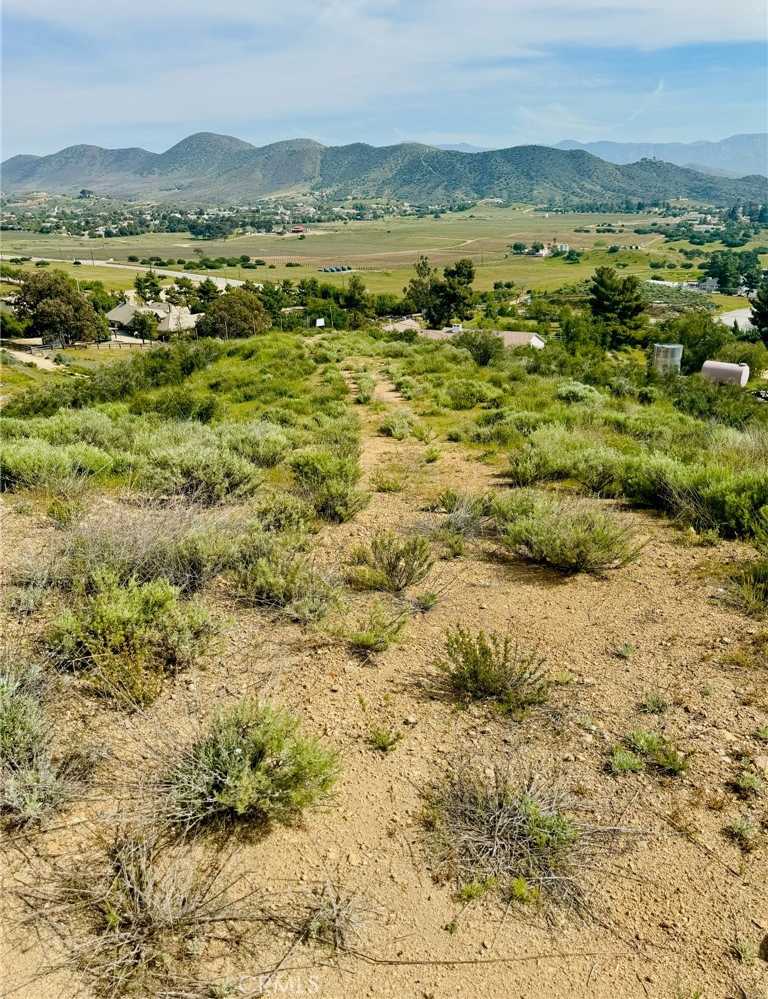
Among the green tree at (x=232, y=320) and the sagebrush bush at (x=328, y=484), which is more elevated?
the sagebrush bush at (x=328, y=484)

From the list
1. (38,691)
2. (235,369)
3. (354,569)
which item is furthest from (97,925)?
(235,369)

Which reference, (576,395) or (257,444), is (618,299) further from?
(257,444)

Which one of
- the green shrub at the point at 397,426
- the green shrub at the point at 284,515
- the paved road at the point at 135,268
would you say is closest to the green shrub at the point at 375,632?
the green shrub at the point at 284,515

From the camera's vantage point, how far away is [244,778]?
3305 millimetres

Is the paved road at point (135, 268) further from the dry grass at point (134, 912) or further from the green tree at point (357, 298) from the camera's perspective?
the dry grass at point (134, 912)

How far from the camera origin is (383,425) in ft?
41.6

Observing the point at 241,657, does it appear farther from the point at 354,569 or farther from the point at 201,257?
the point at 201,257

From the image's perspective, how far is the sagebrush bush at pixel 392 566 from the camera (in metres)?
5.80

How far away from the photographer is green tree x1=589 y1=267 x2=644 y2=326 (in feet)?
193

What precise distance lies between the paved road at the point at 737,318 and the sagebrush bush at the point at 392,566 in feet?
233

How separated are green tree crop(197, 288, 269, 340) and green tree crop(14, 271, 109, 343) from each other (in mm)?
12627

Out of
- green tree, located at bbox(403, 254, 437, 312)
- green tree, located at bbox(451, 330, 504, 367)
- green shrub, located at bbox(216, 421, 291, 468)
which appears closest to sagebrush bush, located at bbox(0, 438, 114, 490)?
green shrub, located at bbox(216, 421, 291, 468)

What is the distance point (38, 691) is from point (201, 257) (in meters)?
150

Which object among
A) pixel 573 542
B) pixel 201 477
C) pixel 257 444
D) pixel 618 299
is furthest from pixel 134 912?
pixel 618 299
